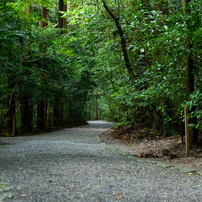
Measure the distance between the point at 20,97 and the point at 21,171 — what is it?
7746mm

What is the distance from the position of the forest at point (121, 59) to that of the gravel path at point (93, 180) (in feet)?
4.37

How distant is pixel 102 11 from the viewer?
810 cm

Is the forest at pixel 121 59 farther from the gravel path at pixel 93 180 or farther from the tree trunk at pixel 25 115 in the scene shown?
the gravel path at pixel 93 180

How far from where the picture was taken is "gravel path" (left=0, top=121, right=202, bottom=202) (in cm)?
291

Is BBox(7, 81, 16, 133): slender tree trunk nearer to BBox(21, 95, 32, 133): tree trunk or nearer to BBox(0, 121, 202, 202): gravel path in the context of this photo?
BBox(21, 95, 32, 133): tree trunk

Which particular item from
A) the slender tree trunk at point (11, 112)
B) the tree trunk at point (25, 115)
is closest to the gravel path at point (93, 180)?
the slender tree trunk at point (11, 112)

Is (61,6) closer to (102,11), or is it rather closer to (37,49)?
(37,49)

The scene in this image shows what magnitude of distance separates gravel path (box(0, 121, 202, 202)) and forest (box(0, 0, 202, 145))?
133 centimetres

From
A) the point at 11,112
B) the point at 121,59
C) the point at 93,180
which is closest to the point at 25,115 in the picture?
the point at 11,112

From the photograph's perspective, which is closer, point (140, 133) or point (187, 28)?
point (187, 28)

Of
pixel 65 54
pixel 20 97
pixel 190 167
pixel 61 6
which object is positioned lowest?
pixel 190 167

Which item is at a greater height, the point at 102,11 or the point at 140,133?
the point at 102,11

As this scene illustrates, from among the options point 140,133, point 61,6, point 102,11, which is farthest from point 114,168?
point 61,6

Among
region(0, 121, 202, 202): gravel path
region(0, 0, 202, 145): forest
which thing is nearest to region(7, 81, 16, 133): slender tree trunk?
region(0, 0, 202, 145): forest
